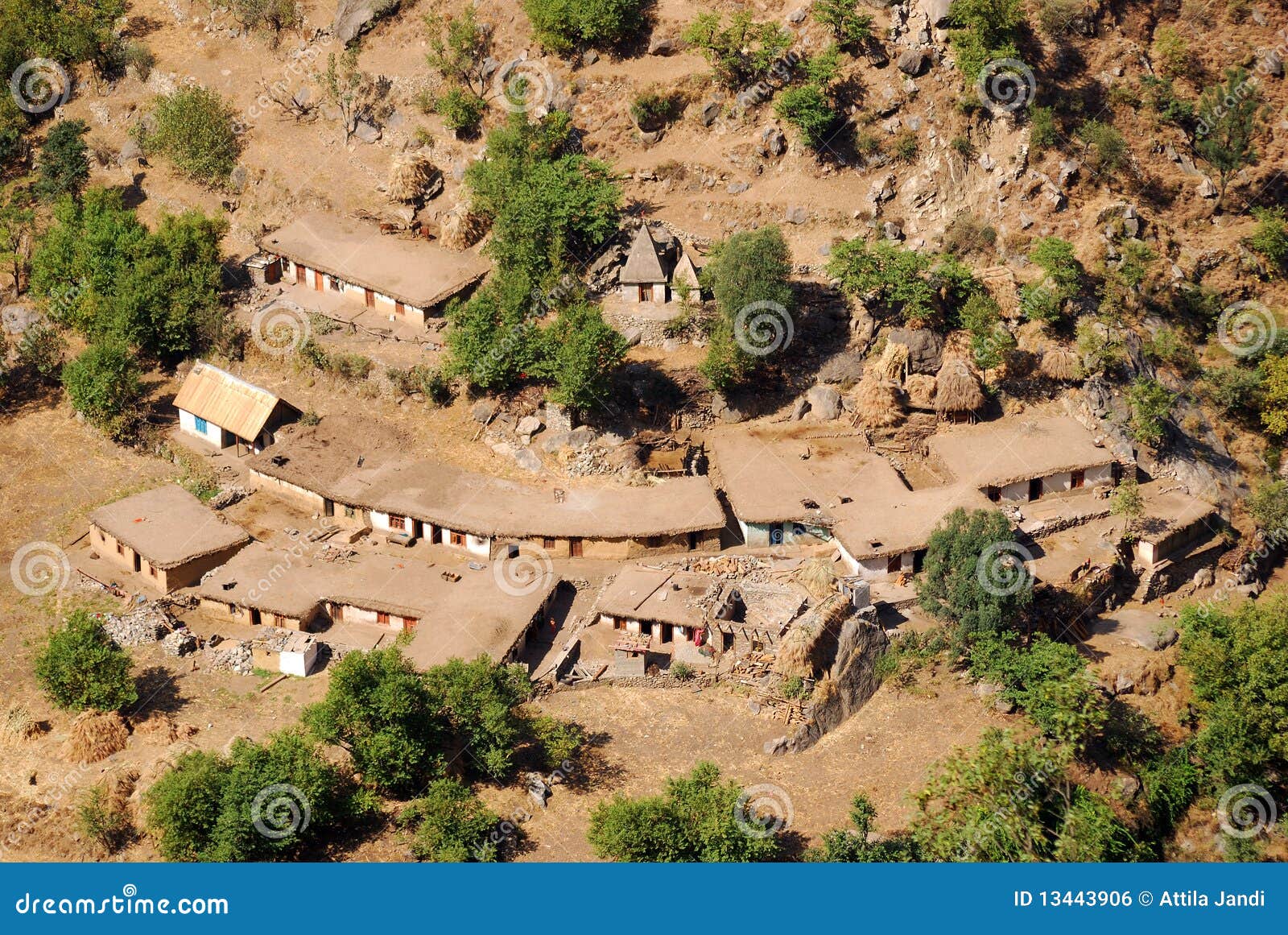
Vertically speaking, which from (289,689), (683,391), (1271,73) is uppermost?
(1271,73)

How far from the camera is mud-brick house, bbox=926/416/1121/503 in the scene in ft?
234

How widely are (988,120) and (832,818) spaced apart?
38.7 m

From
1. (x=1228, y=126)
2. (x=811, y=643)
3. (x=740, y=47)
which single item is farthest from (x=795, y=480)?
(x=1228, y=126)

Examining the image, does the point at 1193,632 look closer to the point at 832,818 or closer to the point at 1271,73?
the point at 832,818

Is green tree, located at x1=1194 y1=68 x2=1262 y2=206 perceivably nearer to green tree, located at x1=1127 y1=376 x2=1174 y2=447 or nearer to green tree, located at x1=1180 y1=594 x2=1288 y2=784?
green tree, located at x1=1127 y1=376 x2=1174 y2=447

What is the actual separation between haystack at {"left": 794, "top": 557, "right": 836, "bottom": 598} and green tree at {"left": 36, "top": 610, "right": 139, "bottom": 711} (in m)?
27.0

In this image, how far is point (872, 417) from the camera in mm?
73750

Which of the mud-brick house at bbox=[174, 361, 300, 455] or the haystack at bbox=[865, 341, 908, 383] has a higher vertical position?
the haystack at bbox=[865, 341, 908, 383]

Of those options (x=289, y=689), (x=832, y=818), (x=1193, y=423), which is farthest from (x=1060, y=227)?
(x=289, y=689)

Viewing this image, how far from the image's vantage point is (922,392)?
73875 mm

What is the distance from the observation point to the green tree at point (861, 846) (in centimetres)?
5422

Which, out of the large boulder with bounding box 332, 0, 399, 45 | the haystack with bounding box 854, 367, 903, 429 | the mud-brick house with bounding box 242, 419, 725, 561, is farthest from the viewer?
the large boulder with bounding box 332, 0, 399, 45

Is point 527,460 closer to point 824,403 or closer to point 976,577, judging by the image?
point 824,403

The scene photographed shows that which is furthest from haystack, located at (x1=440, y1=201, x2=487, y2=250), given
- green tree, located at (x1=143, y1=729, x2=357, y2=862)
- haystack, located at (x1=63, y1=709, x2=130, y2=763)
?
green tree, located at (x1=143, y1=729, x2=357, y2=862)
